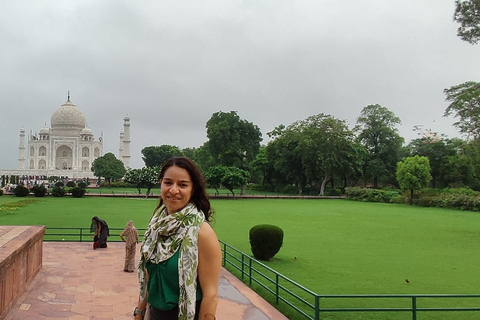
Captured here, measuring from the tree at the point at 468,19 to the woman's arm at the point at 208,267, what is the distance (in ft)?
55.1

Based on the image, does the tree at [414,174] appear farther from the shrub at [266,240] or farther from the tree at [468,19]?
Answer: the shrub at [266,240]

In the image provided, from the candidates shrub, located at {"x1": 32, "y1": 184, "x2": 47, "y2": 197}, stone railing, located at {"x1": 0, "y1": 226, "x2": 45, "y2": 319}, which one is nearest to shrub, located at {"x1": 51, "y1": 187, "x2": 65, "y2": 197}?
shrub, located at {"x1": 32, "y1": 184, "x2": 47, "y2": 197}

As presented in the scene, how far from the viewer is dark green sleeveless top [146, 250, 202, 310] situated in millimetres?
2461

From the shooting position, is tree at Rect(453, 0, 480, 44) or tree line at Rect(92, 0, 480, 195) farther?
tree line at Rect(92, 0, 480, 195)

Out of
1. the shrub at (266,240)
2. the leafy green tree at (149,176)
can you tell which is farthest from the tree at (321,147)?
the shrub at (266,240)

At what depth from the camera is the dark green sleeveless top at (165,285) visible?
96.9 inches

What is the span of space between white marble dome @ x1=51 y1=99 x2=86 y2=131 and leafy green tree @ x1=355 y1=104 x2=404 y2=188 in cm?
5409

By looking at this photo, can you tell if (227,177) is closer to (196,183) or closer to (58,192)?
(58,192)

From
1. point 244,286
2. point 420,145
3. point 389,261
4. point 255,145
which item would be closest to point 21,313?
point 244,286

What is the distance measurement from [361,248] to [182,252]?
1222cm

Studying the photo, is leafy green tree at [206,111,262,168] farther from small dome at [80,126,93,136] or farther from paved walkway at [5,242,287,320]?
small dome at [80,126,93,136]

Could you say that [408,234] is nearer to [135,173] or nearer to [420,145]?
[135,173]

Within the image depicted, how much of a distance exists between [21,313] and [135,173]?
3317 cm

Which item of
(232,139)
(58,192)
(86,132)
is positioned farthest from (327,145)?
(86,132)
